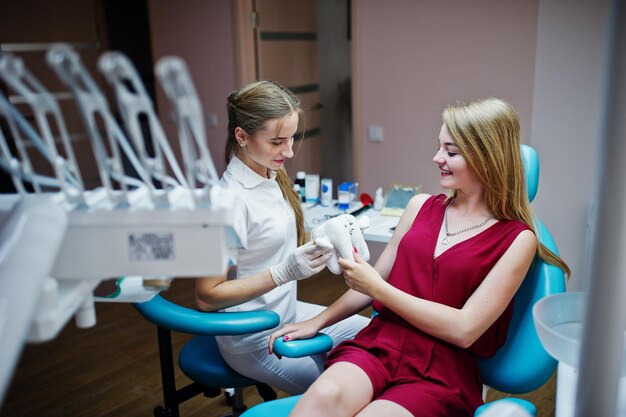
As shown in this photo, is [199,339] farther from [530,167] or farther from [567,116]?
[567,116]

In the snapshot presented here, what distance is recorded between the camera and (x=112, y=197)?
2.17 feet

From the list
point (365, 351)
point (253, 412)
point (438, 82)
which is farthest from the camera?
point (438, 82)

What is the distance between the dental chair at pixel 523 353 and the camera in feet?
4.57

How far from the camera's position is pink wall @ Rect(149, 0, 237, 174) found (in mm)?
4012

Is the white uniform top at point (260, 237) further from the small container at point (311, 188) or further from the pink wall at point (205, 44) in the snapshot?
the pink wall at point (205, 44)

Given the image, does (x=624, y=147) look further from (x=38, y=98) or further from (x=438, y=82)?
(x=438, y=82)

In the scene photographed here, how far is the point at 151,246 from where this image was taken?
2.01 feet

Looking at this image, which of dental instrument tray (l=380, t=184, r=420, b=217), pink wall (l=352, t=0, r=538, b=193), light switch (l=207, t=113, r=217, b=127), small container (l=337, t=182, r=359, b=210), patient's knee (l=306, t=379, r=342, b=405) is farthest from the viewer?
light switch (l=207, t=113, r=217, b=127)

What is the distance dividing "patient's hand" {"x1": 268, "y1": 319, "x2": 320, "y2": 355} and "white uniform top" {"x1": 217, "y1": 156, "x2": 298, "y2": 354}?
0.28ft

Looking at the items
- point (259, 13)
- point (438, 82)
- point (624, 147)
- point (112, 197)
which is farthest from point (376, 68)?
point (624, 147)

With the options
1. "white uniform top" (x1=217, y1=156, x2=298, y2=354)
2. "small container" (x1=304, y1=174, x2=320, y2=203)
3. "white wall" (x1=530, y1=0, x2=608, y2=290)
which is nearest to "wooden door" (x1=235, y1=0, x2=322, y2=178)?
"small container" (x1=304, y1=174, x2=320, y2=203)

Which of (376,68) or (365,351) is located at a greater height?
(376,68)

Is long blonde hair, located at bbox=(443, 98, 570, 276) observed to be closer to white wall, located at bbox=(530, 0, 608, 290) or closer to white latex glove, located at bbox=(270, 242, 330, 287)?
white latex glove, located at bbox=(270, 242, 330, 287)

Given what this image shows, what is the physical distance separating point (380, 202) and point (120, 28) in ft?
15.3
